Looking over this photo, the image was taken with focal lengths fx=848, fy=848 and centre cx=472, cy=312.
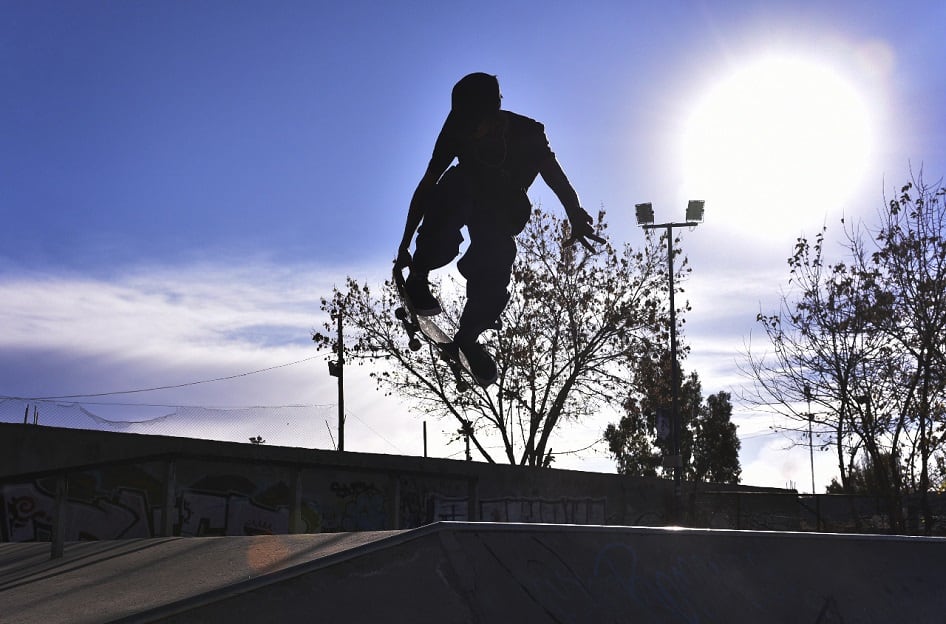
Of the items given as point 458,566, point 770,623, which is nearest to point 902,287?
point 770,623

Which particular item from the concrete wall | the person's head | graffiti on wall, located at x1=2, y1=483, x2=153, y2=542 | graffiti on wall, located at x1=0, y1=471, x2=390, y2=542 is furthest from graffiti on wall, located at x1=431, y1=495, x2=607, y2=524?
the person's head

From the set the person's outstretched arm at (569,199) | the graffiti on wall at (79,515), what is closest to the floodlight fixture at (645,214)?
the graffiti on wall at (79,515)

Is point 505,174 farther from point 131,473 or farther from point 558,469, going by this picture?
point 558,469

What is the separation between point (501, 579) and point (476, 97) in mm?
2527

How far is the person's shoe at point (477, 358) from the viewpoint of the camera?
4.86 m

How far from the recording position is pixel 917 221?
55.8 feet

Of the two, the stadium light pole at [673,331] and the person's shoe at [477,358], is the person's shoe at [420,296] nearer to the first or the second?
the person's shoe at [477,358]

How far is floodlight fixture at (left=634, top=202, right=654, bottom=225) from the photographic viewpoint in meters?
24.2

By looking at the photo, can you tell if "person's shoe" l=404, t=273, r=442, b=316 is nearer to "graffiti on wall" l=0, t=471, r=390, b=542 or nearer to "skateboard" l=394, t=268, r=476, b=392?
"skateboard" l=394, t=268, r=476, b=392

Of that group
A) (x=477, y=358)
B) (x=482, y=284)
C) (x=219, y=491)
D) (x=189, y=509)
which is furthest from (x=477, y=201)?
(x=219, y=491)

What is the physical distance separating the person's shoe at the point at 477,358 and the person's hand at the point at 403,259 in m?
0.56

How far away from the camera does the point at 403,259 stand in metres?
4.64

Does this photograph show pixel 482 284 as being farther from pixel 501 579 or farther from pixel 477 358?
pixel 501 579

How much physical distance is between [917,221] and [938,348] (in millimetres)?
2632
